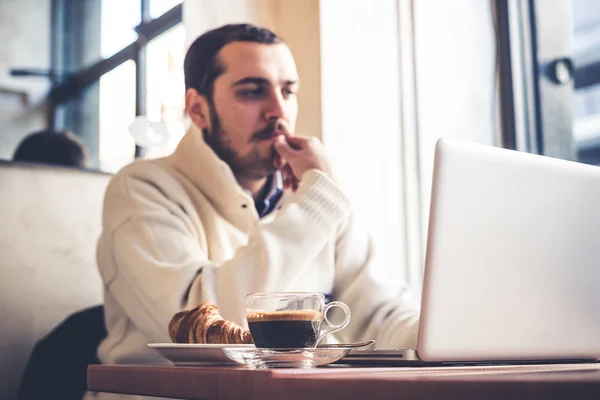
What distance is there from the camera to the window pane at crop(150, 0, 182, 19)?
2.13 meters

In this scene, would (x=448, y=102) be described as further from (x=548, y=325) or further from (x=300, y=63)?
(x=548, y=325)

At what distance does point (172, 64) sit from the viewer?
6.99 feet

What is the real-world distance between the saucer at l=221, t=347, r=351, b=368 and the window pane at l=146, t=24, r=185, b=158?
137 cm

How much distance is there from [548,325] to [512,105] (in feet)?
6.84

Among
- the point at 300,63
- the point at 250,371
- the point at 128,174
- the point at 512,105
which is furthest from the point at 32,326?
the point at 512,105

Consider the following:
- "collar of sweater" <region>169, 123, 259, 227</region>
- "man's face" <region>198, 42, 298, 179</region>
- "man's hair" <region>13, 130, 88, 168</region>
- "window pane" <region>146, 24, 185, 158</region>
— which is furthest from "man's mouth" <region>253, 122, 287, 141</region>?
"man's hair" <region>13, 130, 88, 168</region>

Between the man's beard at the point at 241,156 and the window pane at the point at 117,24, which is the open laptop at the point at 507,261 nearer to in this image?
the man's beard at the point at 241,156

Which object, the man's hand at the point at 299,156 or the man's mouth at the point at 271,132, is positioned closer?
the man's hand at the point at 299,156

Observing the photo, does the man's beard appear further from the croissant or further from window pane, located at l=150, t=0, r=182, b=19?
the croissant

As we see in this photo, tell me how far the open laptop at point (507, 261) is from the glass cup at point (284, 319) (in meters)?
0.08

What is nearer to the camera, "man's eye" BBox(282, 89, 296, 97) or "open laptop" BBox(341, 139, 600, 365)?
"open laptop" BBox(341, 139, 600, 365)

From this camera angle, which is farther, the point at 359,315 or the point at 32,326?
the point at 32,326

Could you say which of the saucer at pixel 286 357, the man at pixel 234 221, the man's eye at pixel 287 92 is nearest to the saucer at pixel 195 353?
the saucer at pixel 286 357

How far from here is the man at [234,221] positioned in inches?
56.5
